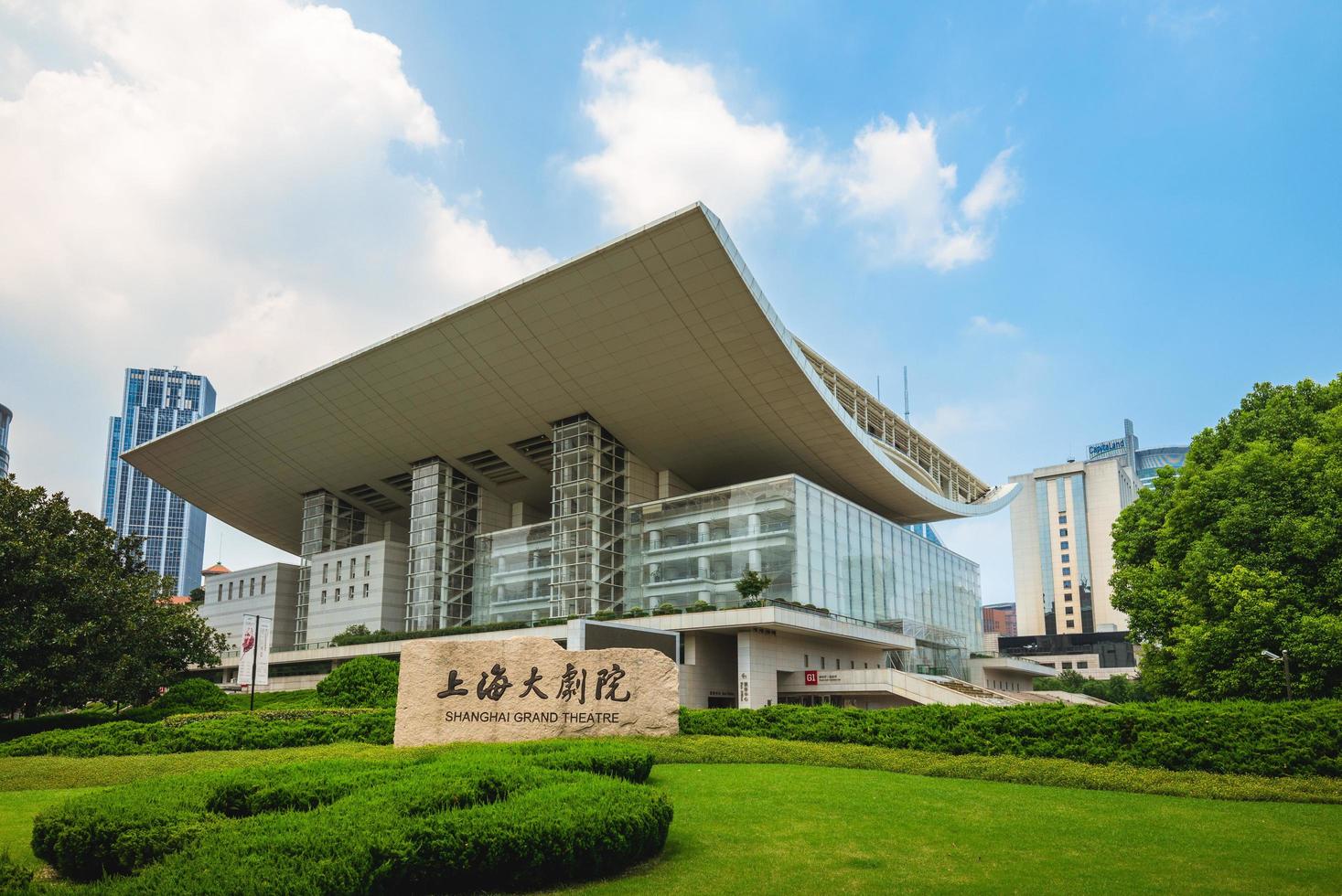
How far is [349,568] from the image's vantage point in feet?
150

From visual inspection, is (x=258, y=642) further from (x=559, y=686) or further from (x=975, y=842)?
(x=975, y=842)

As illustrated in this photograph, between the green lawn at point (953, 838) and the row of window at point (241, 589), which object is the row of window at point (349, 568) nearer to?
the row of window at point (241, 589)

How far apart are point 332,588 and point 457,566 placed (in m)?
7.33

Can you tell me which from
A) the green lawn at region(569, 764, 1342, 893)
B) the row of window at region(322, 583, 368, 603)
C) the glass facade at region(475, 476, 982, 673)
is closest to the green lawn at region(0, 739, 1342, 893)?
the green lawn at region(569, 764, 1342, 893)

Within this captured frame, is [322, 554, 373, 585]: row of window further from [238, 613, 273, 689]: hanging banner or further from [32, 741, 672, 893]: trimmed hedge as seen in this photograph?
[32, 741, 672, 893]: trimmed hedge

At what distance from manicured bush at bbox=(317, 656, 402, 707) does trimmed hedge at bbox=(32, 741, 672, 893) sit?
17.7 m

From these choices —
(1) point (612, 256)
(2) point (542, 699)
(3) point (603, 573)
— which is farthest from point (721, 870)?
(3) point (603, 573)

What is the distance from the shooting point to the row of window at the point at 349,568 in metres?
44.9

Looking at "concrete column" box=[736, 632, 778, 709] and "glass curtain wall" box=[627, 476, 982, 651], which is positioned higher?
"glass curtain wall" box=[627, 476, 982, 651]

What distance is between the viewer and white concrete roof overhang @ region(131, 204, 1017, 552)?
100ft

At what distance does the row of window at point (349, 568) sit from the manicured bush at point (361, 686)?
17451mm

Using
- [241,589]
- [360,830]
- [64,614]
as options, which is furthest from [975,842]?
[241,589]

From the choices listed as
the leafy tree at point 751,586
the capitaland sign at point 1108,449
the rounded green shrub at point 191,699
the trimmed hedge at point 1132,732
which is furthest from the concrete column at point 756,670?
the capitaland sign at point 1108,449

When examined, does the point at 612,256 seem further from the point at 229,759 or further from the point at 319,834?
the point at 319,834
